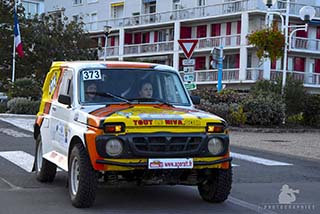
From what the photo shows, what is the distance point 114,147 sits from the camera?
768 cm

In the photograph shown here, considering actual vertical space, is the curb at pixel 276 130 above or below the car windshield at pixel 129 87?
below

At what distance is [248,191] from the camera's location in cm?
→ 1006

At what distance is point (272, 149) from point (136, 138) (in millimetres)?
10477

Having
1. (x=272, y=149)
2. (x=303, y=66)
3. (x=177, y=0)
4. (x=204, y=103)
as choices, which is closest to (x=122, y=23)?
(x=177, y=0)

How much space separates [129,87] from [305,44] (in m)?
40.1

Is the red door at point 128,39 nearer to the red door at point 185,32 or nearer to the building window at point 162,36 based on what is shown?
the building window at point 162,36

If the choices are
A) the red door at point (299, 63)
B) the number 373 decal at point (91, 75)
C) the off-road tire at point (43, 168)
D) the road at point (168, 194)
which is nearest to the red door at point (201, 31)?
the red door at point (299, 63)

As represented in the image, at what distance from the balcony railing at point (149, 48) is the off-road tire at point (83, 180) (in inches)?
1744

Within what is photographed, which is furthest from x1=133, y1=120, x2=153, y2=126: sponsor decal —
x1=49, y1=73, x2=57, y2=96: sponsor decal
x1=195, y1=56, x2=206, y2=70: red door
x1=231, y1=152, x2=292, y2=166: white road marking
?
x1=195, y1=56, x2=206, y2=70: red door

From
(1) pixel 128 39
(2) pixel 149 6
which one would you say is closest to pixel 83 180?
(2) pixel 149 6

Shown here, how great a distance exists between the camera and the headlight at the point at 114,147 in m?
7.66

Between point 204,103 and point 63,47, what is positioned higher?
point 63,47

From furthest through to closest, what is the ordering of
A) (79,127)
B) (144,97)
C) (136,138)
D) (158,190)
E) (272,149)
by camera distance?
(272,149)
(158,190)
(144,97)
(79,127)
(136,138)

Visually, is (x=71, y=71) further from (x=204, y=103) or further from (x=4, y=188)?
(x=204, y=103)
